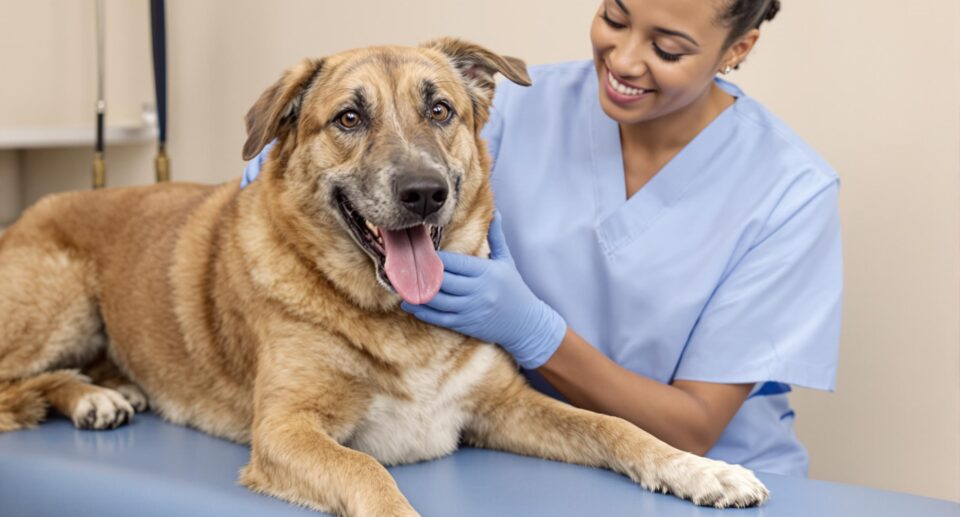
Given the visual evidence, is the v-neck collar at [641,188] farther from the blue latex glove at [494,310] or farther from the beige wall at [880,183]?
the beige wall at [880,183]

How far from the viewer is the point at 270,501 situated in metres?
1.33

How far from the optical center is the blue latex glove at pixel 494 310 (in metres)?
1.48

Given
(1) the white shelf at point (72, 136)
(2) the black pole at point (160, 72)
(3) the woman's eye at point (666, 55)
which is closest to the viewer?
(3) the woman's eye at point (666, 55)

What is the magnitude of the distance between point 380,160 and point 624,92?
46 cm

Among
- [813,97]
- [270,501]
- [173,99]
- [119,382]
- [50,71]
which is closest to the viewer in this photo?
[270,501]

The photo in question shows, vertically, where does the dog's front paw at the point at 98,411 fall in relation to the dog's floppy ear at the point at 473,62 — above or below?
below

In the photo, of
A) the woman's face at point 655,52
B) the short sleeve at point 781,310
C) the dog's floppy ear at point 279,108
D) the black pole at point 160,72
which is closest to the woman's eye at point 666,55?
the woman's face at point 655,52

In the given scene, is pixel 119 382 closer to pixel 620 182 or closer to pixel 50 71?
pixel 620 182

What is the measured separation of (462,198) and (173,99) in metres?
1.72

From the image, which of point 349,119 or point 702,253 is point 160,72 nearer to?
point 349,119

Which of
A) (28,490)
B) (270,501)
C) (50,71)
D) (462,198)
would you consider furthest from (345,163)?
(50,71)

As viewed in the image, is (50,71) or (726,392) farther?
(50,71)

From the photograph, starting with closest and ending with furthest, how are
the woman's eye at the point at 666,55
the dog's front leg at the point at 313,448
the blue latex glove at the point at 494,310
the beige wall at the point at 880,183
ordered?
the dog's front leg at the point at 313,448
the blue latex glove at the point at 494,310
the woman's eye at the point at 666,55
the beige wall at the point at 880,183

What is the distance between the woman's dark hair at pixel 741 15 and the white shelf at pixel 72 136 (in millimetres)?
1864
